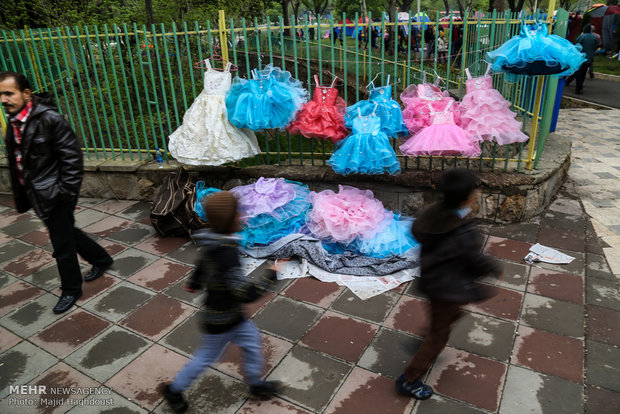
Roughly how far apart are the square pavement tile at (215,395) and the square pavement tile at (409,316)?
1.26 m

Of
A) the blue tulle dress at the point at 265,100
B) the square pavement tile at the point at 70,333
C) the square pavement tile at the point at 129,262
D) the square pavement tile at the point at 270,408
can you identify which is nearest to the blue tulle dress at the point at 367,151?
the blue tulle dress at the point at 265,100

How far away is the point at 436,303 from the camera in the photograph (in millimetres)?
2568

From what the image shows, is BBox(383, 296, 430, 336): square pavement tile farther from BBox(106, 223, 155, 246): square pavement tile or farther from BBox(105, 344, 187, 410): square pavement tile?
BBox(106, 223, 155, 246): square pavement tile

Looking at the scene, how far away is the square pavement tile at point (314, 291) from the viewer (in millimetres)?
3824

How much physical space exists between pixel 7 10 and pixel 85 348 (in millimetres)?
7713

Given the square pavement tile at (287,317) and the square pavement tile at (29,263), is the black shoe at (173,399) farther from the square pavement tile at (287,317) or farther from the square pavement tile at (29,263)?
the square pavement tile at (29,263)

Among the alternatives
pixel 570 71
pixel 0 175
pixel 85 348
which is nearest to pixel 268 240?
pixel 85 348


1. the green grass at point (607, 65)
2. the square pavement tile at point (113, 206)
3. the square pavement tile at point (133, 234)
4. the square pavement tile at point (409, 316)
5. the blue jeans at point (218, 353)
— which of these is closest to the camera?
the blue jeans at point (218, 353)

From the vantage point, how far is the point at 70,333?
11.5 feet

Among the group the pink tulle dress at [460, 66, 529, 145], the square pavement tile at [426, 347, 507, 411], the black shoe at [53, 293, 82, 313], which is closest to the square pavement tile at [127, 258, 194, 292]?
the black shoe at [53, 293, 82, 313]

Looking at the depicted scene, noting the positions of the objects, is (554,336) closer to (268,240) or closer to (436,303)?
(436,303)

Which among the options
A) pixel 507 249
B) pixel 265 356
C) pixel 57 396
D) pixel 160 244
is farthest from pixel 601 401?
pixel 160 244

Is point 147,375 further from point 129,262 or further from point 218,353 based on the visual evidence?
point 129,262

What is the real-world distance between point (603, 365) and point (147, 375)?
3.08 meters
